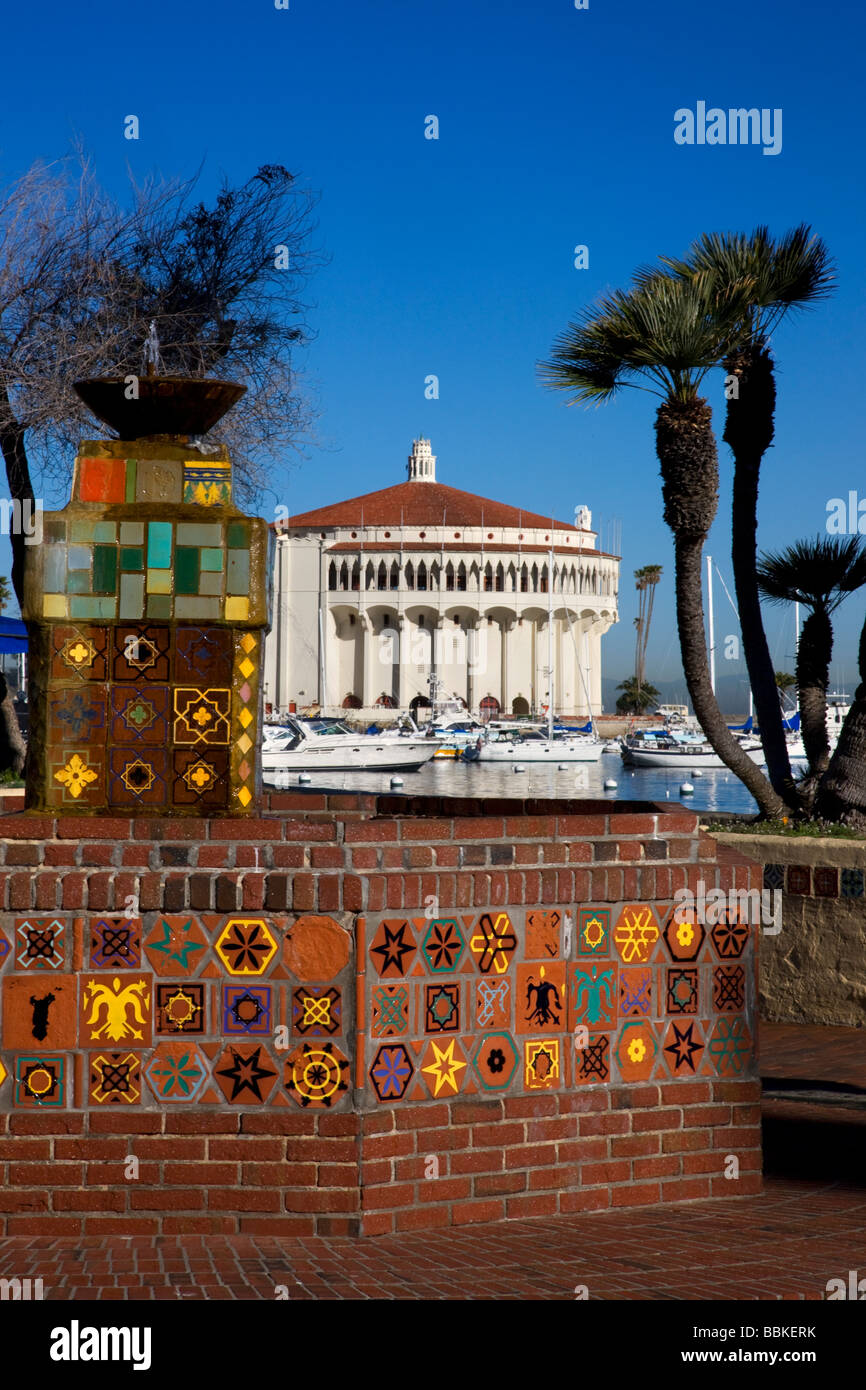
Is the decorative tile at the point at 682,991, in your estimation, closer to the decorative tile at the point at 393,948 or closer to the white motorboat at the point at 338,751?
the decorative tile at the point at 393,948

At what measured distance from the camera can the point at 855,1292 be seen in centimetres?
451

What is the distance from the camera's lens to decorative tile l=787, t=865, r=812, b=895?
10484mm

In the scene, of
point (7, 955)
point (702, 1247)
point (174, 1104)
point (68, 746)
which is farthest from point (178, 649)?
point (702, 1247)

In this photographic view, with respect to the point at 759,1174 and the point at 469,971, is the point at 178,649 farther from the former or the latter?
the point at 759,1174

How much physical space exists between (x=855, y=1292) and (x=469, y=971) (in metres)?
1.66

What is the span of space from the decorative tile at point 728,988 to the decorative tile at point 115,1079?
2305mm

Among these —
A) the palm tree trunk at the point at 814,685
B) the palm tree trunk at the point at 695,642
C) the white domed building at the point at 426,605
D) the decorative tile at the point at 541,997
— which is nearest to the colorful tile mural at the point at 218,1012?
the decorative tile at the point at 541,997

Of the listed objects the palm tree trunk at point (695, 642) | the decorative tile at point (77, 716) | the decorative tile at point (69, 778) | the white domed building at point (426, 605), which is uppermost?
the white domed building at point (426, 605)

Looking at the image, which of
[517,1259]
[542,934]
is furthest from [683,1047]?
[517,1259]

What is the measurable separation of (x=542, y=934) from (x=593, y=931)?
0.23 m

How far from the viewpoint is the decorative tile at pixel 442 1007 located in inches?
205

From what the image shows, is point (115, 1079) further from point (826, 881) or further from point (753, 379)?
point (753, 379)

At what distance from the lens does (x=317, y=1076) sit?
504 cm

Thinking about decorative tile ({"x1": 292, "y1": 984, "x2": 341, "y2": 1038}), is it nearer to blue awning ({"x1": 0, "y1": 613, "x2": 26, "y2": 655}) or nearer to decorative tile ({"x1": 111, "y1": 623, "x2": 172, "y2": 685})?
decorative tile ({"x1": 111, "y1": 623, "x2": 172, "y2": 685})
